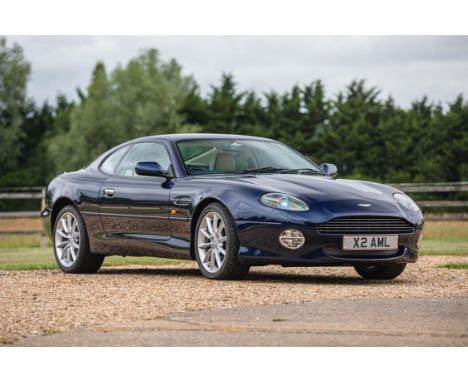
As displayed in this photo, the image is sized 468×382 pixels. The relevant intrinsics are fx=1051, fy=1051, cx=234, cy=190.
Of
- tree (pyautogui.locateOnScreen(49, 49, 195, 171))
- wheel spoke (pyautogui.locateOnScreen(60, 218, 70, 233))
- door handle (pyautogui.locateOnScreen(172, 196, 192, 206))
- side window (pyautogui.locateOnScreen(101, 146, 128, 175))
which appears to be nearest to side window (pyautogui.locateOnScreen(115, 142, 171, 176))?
side window (pyautogui.locateOnScreen(101, 146, 128, 175))

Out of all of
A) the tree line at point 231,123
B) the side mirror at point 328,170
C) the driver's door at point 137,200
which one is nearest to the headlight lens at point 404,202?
the side mirror at point 328,170

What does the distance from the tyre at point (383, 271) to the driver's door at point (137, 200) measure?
203 centimetres

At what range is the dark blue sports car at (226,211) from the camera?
937cm

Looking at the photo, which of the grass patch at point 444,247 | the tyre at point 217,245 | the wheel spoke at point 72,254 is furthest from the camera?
the grass patch at point 444,247

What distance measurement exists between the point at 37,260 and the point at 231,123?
51.8 meters

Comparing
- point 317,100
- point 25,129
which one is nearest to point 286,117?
point 317,100

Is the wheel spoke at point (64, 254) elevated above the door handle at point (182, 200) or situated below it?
→ below

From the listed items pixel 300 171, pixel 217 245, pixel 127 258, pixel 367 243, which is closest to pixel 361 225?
pixel 367 243

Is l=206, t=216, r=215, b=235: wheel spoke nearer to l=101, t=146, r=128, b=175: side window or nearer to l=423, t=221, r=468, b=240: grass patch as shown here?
l=101, t=146, r=128, b=175: side window

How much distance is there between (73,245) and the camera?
11695 millimetres

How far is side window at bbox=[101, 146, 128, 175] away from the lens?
11.6m

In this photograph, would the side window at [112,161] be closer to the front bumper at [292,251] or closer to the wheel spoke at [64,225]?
the wheel spoke at [64,225]

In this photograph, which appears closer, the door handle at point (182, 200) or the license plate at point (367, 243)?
the license plate at point (367, 243)
